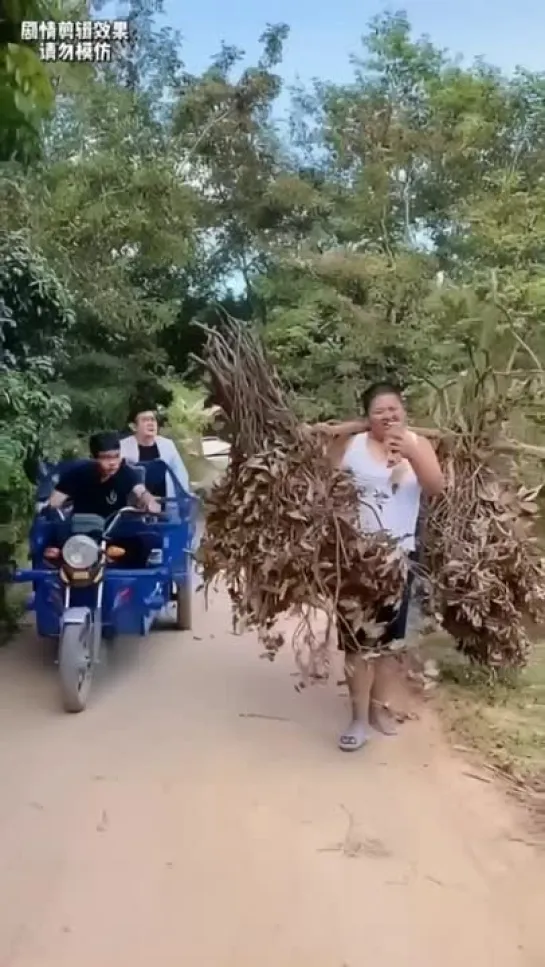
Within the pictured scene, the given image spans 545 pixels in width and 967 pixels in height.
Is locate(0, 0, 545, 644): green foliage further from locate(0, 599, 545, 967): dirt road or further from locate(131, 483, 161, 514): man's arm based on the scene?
locate(0, 599, 545, 967): dirt road

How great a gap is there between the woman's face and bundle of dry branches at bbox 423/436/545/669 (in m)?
0.69

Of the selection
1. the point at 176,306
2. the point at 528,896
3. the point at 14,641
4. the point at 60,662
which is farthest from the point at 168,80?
the point at 528,896

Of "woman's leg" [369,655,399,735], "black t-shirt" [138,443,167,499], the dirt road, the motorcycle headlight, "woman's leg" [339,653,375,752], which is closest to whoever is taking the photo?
the dirt road

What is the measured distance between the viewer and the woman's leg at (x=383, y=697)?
455 cm

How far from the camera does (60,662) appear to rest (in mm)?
4660

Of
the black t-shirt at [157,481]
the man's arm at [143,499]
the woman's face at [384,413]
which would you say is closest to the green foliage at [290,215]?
the black t-shirt at [157,481]

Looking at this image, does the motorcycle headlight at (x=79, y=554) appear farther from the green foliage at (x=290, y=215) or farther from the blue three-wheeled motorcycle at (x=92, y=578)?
the green foliage at (x=290, y=215)

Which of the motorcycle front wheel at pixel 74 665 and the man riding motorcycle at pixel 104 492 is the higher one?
the man riding motorcycle at pixel 104 492

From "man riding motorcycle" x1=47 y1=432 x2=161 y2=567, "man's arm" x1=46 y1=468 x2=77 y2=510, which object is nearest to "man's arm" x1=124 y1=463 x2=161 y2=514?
"man riding motorcycle" x1=47 y1=432 x2=161 y2=567

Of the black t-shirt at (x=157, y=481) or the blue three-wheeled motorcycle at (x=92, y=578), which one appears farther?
the black t-shirt at (x=157, y=481)

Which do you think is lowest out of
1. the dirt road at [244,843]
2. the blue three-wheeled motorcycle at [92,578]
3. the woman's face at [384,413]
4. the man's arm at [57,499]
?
the dirt road at [244,843]

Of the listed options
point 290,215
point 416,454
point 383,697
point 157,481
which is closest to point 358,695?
point 383,697

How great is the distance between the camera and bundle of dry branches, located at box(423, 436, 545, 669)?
4.68 metres

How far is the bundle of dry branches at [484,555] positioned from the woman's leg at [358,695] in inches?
23.6
